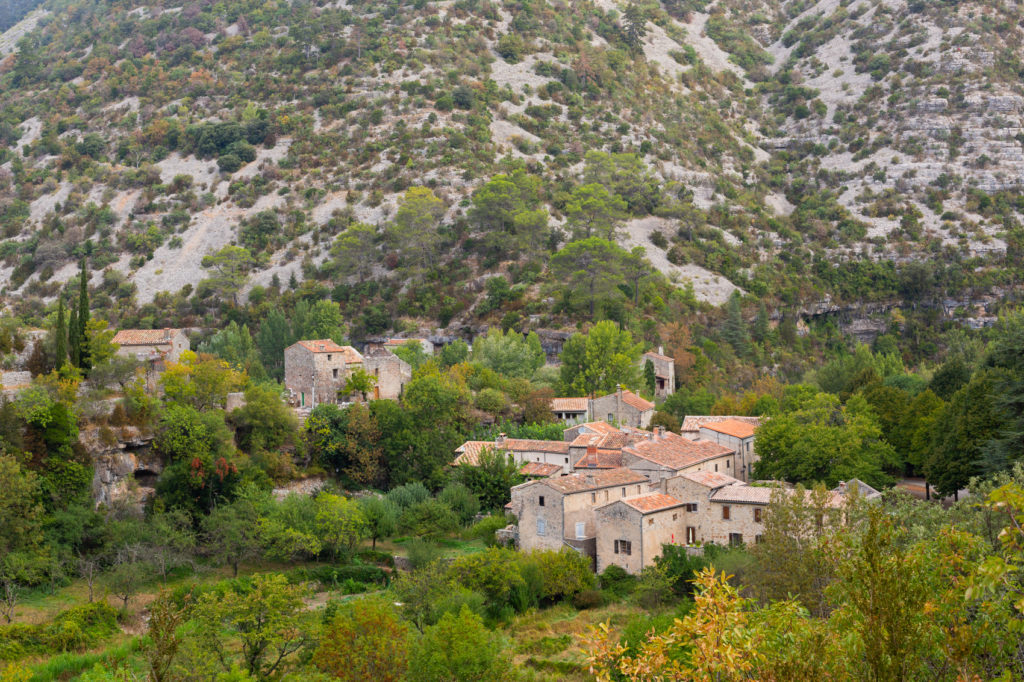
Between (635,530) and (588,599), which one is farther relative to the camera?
(635,530)

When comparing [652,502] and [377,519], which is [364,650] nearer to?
[652,502]

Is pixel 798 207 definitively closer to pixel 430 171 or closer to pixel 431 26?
pixel 430 171

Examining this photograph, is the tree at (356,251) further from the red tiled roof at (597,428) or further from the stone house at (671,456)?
the stone house at (671,456)

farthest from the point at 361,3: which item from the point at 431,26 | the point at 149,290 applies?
the point at 149,290

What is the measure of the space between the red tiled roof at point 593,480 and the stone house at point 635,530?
1395 millimetres

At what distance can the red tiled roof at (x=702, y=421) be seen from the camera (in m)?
51.7

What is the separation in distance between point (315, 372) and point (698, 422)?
23966mm

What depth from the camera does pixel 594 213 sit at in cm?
8462

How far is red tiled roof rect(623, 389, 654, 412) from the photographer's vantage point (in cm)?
5650

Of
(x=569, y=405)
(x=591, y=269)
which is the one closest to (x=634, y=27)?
(x=591, y=269)

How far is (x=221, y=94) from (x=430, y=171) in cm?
3533

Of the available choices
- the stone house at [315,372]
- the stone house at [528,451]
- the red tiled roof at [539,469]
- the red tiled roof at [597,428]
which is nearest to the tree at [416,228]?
the stone house at [315,372]

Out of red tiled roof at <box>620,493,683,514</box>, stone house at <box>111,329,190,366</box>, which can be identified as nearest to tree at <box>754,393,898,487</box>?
red tiled roof at <box>620,493,683,514</box>

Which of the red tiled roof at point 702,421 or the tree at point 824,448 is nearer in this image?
the tree at point 824,448
